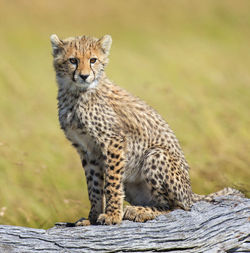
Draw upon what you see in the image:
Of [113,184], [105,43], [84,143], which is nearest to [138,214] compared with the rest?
[113,184]

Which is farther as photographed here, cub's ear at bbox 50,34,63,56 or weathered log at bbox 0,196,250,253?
cub's ear at bbox 50,34,63,56

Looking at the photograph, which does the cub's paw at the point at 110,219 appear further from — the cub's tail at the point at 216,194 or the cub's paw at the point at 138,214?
A: the cub's tail at the point at 216,194

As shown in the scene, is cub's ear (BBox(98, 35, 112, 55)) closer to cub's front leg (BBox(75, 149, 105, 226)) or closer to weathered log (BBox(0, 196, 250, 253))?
cub's front leg (BBox(75, 149, 105, 226))

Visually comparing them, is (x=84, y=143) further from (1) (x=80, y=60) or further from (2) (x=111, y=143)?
(1) (x=80, y=60)

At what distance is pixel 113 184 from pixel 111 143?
22.0 inches

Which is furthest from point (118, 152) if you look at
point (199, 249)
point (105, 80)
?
point (199, 249)

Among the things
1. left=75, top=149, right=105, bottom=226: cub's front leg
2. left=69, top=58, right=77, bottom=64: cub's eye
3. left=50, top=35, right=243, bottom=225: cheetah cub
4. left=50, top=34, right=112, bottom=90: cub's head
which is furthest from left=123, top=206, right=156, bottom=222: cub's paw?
left=69, top=58, right=77, bottom=64: cub's eye

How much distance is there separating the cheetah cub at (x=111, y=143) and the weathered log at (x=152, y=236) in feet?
0.69

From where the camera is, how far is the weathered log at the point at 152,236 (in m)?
7.98

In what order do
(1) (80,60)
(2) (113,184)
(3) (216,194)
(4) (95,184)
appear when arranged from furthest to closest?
1. (3) (216,194)
2. (4) (95,184)
3. (2) (113,184)
4. (1) (80,60)

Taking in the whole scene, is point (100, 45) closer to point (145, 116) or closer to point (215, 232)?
point (145, 116)

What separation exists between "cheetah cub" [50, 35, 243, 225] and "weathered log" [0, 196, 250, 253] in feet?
0.69

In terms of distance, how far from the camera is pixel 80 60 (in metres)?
8.04

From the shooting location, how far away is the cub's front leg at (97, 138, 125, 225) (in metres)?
8.17
